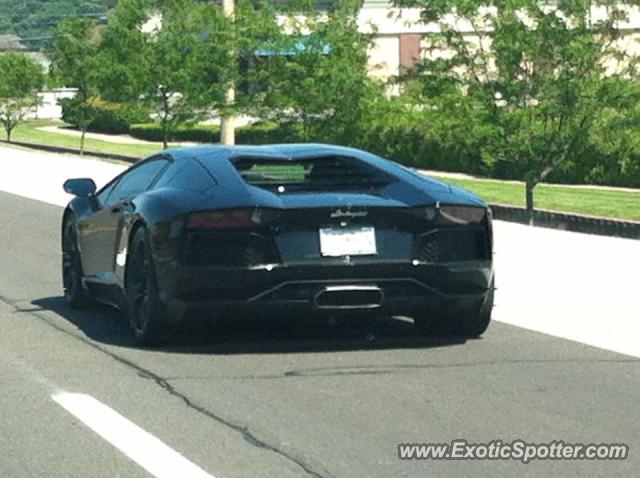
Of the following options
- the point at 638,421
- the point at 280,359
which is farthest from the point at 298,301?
the point at 638,421

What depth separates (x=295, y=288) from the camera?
9930 millimetres

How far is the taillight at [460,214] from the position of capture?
10.2 meters

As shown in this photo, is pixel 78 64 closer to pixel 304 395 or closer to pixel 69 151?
pixel 69 151

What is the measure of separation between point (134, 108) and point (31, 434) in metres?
33.7

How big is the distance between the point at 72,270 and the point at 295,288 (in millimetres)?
3056

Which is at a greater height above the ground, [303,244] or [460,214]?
[460,214]

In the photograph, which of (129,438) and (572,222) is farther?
(572,222)

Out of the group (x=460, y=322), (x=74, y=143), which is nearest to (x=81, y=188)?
(x=460, y=322)

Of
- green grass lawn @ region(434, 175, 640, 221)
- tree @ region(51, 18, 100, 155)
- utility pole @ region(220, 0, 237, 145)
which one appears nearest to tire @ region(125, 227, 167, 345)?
green grass lawn @ region(434, 175, 640, 221)

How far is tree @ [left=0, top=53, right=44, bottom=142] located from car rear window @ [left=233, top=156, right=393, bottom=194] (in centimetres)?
5183

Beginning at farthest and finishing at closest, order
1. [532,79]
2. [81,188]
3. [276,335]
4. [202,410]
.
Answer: [532,79] < [81,188] < [276,335] < [202,410]

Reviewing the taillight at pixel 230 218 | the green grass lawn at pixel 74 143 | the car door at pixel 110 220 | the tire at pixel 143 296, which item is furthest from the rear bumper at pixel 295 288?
the green grass lawn at pixel 74 143

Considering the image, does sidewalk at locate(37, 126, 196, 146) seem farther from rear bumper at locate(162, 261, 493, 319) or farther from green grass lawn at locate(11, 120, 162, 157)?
rear bumper at locate(162, 261, 493, 319)

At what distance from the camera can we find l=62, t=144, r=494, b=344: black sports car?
991cm
